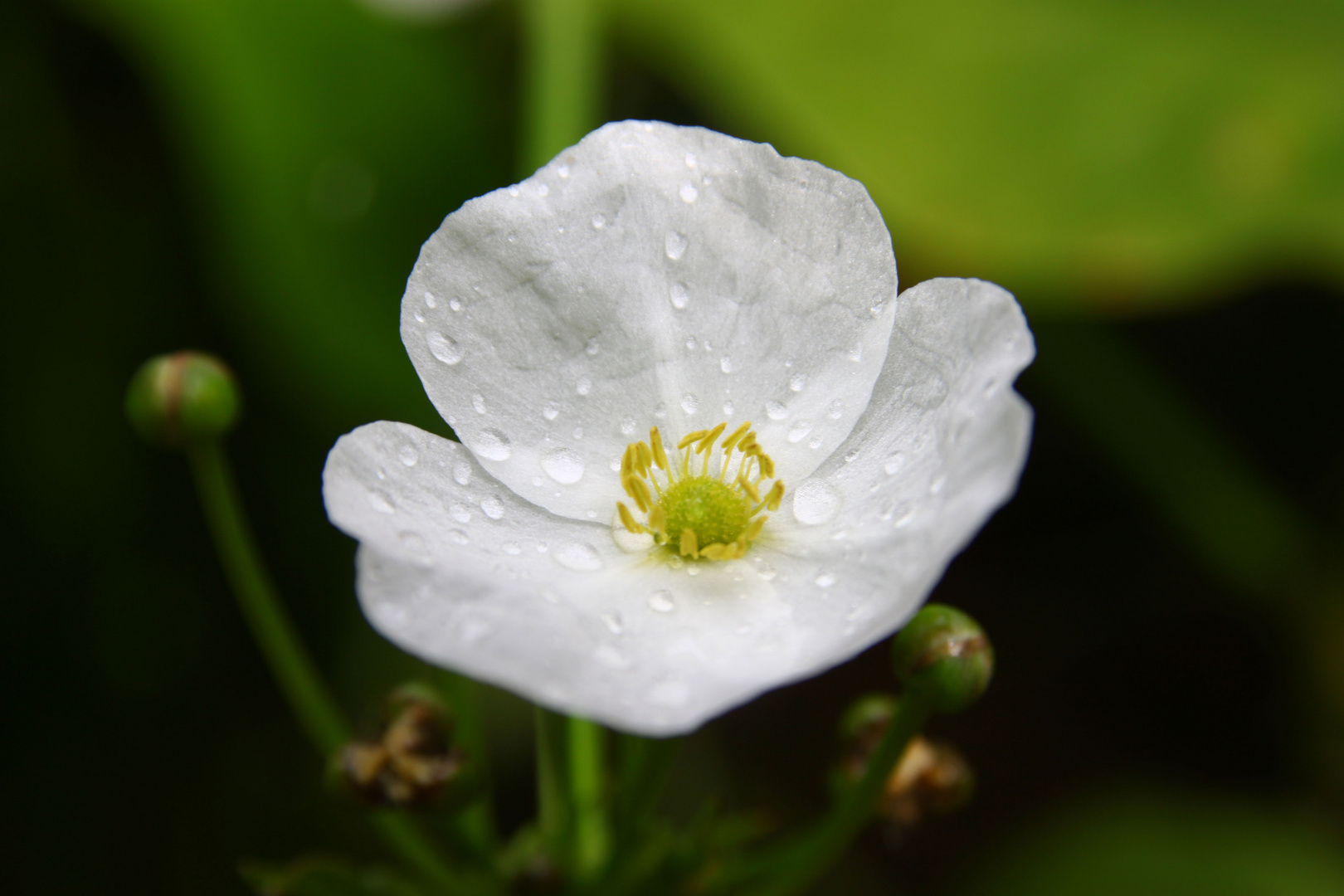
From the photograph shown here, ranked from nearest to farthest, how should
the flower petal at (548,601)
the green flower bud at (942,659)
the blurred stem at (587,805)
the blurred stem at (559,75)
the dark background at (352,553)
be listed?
the flower petal at (548,601) → the green flower bud at (942,659) → the blurred stem at (587,805) → the dark background at (352,553) → the blurred stem at (559,75)

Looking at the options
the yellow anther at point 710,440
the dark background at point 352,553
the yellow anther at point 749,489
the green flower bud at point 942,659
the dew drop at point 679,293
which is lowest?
the dark background at point 352,553

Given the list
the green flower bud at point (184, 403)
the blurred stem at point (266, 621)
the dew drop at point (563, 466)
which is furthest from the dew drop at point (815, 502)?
the green flower bud at point (184, 403)

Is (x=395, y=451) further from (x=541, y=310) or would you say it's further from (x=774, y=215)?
(x=774, y=215)

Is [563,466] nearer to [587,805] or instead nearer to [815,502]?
[815,502]

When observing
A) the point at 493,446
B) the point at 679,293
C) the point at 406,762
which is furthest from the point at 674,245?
the point at 406,762

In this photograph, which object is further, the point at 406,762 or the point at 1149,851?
the point at 1149,851

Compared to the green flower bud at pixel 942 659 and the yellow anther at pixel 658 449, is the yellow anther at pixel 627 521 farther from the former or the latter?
the green flower bud at pixel 942 659

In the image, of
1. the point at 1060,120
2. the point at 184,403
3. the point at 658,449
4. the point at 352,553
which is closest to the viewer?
the point at 658,449
